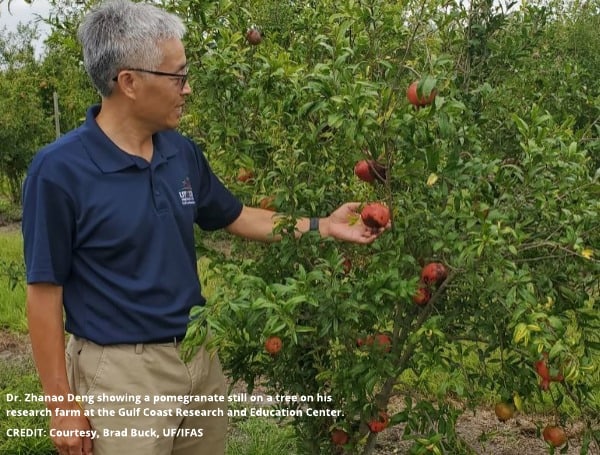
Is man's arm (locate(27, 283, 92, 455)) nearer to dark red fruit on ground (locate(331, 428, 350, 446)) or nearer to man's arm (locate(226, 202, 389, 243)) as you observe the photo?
man's arm (locate(226, 202, 389, 243))

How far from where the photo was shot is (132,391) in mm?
2115

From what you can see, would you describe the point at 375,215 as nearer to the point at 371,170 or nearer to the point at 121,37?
the point at 371,170

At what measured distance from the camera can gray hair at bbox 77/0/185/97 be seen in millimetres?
2051

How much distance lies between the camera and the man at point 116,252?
6.69 feet

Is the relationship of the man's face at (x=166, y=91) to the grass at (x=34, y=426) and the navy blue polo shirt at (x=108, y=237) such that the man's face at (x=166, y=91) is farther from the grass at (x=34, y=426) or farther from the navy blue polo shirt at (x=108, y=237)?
the grass at (x=34, y=426)

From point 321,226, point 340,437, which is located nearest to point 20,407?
point 340,437

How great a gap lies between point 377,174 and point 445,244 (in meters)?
0.25

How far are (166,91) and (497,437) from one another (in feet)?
8.69

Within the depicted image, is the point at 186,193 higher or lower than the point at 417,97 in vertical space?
lower

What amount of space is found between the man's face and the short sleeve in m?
0.31

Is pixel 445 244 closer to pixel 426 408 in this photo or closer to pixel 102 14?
pixel 426 408

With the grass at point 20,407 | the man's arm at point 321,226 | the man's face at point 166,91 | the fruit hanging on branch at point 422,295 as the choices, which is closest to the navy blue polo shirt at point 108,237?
the man's face at point 166,91

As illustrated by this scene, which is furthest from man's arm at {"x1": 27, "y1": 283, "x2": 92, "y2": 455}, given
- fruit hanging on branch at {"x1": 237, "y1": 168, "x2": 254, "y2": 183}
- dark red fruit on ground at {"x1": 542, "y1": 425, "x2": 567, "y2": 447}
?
dark red fruit on ground at {"x1": 542, "y1": 425, "x2": 567, "y2": 447}

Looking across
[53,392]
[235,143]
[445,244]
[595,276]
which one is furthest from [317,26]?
[53,392]
